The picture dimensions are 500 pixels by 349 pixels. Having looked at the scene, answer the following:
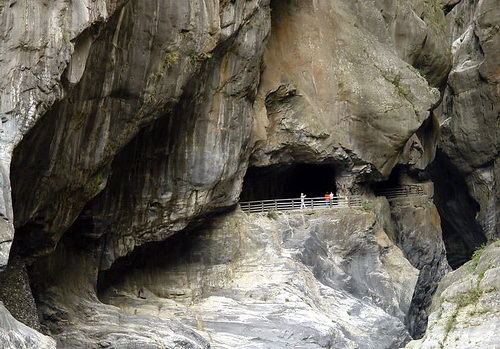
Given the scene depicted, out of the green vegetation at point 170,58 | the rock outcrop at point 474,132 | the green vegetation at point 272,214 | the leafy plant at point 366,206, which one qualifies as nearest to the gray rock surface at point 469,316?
the green vegetation at point 170,58

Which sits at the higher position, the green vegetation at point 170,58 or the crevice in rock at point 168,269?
the green vegetation at point 170,58

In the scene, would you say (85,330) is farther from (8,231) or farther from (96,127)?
(8,231)

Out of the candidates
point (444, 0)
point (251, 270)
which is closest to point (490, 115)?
point (444, 0)

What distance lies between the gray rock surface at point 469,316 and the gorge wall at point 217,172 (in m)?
0.07

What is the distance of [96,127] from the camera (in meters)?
25.6

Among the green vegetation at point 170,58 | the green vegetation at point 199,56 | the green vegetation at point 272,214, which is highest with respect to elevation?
the green vegetation at point 199,56

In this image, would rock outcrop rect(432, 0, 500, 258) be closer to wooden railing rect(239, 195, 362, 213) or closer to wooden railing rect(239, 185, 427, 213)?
wooden railing rect(239, 185, 427, 213)

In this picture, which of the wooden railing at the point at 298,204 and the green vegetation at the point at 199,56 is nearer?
the green vegetation at the point at 199,56

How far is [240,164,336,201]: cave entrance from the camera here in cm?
3991

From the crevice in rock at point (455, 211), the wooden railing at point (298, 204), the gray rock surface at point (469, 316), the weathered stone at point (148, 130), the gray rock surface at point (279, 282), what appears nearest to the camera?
the gray rock surface at point (469, 316)

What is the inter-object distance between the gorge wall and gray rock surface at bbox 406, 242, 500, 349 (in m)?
0.07

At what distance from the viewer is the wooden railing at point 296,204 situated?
37.4m

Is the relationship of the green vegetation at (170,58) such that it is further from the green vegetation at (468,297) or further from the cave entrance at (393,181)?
the cave entrance at (393,181)

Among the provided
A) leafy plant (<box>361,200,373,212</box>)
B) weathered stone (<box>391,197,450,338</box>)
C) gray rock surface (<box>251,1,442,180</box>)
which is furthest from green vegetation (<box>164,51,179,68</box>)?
weathered stone (<box>391,197,450,338</box>)
